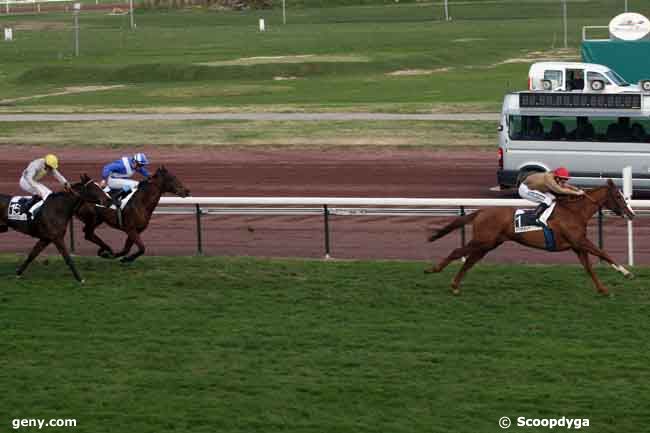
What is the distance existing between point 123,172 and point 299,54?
39.2m

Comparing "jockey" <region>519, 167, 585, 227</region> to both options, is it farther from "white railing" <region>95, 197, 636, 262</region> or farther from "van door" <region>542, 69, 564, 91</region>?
"van door" <region>542, 69, 564, 91</region>

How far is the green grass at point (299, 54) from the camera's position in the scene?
40812 millimetres

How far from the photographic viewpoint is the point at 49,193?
15.7 metres

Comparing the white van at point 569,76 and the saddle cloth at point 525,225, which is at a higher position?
the white van at point 569,76

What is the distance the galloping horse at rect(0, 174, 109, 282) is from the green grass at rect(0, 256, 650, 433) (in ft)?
1.59

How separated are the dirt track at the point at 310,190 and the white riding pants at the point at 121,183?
4.57 feet

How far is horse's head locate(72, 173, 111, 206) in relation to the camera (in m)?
15.4

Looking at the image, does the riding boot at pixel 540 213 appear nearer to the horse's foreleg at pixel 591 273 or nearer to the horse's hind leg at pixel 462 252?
the horse's foreleg at pixel 591 273

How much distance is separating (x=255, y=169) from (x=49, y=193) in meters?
11.4

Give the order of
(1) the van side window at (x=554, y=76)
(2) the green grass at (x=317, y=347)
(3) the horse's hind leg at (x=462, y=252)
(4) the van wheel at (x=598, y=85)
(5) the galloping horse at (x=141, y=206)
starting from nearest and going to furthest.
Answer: (2) the green grass at (x=317, y=347)
(3) the horse's hind leg at (x=462, y=252)
(5) the galloping horse at (x=141, y=206)
(4) the van wheel at (x=598, y=85)
(1) the van side window at (x=554, y=76)

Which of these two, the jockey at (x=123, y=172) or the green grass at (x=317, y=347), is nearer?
the green grass at (x=317, y=347)

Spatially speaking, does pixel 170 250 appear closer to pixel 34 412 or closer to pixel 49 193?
pixel 49 193

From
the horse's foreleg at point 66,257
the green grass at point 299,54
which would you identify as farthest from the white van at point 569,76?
the horse's foreleg at point 66,257

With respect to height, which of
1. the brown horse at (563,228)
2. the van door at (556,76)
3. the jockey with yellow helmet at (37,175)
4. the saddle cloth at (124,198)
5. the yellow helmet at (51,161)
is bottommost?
the brown horse at (563,228)
